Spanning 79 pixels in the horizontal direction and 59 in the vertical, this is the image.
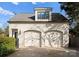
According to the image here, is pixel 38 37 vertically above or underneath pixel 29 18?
underneath

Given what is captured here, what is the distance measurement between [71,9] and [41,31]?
3883mm

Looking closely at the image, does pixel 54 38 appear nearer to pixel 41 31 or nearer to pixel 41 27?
pixel 41 31

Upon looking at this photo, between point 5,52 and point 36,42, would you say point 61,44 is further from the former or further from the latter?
point 5,52

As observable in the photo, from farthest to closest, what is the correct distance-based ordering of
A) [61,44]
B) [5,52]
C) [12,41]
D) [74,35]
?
[74,35]
[61,44]
[12,41]
[5,52]

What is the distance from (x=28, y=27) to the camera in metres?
20.4

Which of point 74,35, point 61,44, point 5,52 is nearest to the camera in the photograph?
point 5,52

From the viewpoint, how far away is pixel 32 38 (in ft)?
67.2

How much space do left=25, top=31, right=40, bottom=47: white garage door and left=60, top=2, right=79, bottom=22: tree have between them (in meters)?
3.77

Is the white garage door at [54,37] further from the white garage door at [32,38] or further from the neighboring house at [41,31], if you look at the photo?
the white garage door at [32,38]

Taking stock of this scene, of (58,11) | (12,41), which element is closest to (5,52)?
(12,41)

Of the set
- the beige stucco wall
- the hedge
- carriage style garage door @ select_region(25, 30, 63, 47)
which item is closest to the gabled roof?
the beige stucco wall

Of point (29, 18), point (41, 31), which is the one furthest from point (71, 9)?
point (29, 18)

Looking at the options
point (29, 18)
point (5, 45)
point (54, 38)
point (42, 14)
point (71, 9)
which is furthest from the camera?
point (29, 18)

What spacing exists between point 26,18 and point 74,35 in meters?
5.94
